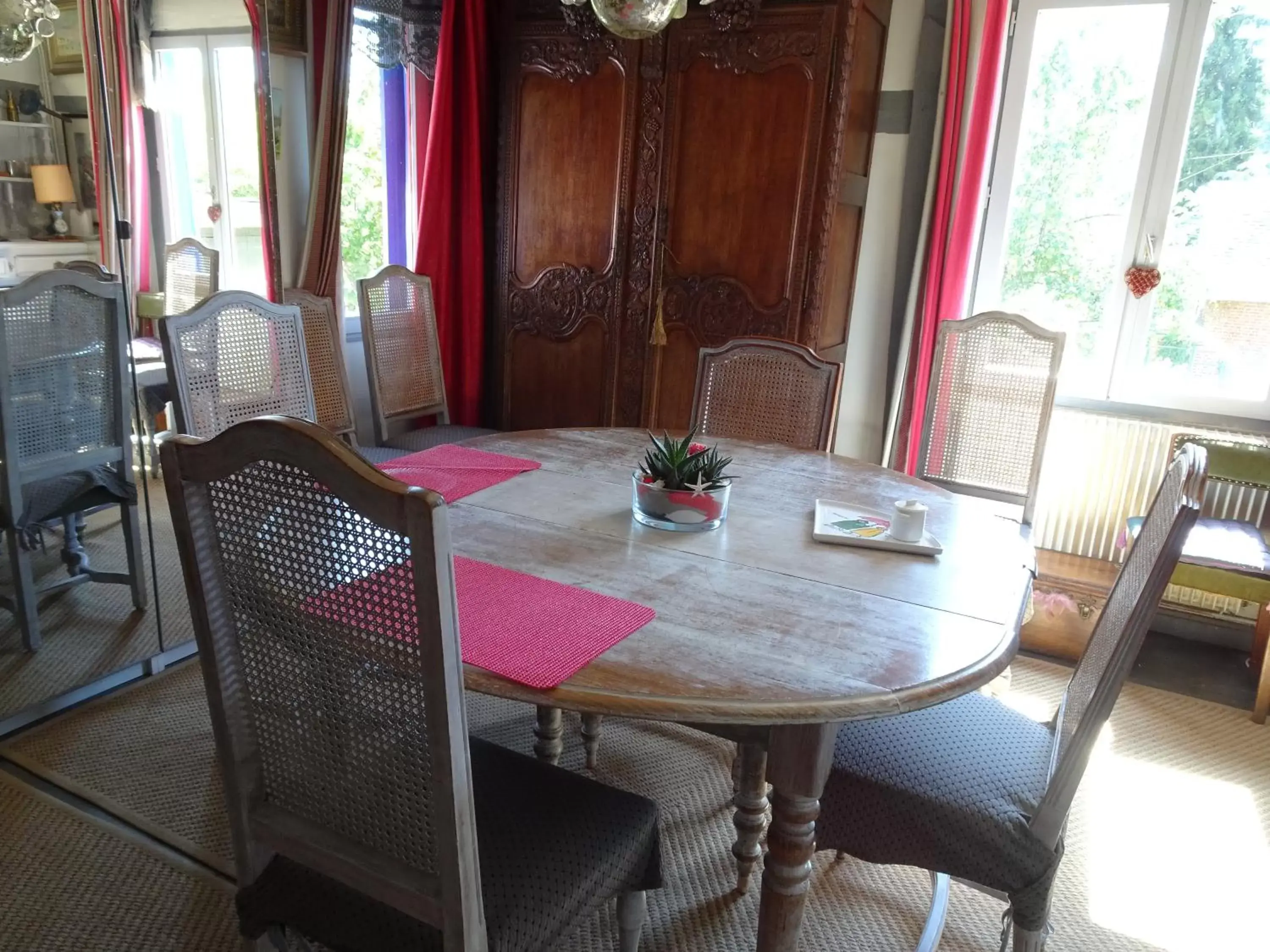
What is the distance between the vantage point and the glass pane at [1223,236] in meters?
2.88

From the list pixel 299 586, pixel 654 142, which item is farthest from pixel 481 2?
pixel 299 586

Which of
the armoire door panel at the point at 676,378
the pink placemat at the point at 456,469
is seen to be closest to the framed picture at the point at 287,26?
the armoire door panel at the point at 676,378

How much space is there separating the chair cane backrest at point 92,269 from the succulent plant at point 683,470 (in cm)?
168

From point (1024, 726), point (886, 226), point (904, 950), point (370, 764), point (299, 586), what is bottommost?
point (904, 950)

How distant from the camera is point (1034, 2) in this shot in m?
3.09

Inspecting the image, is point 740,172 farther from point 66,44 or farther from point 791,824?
point 791,824

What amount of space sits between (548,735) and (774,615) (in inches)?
31.2

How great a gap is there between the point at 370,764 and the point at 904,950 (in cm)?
119

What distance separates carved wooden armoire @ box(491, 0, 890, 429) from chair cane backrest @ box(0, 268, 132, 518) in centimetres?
161

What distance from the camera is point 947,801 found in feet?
4.31

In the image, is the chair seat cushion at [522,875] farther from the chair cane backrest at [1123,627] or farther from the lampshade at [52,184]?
the lampshade at [52,184]

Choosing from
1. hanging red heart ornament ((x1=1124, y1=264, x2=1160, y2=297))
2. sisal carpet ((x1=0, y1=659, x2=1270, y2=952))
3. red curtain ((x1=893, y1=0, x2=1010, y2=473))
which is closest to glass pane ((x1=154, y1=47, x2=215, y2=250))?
sisal carpet ((x1=0, y1=659, x2=1270, y2=952))

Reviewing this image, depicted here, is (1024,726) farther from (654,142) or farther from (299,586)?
(654,142)

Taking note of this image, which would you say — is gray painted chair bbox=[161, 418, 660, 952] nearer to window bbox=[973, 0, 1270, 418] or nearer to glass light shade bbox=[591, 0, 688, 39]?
glass light shade bbox=[591, 0, 688, 39]
